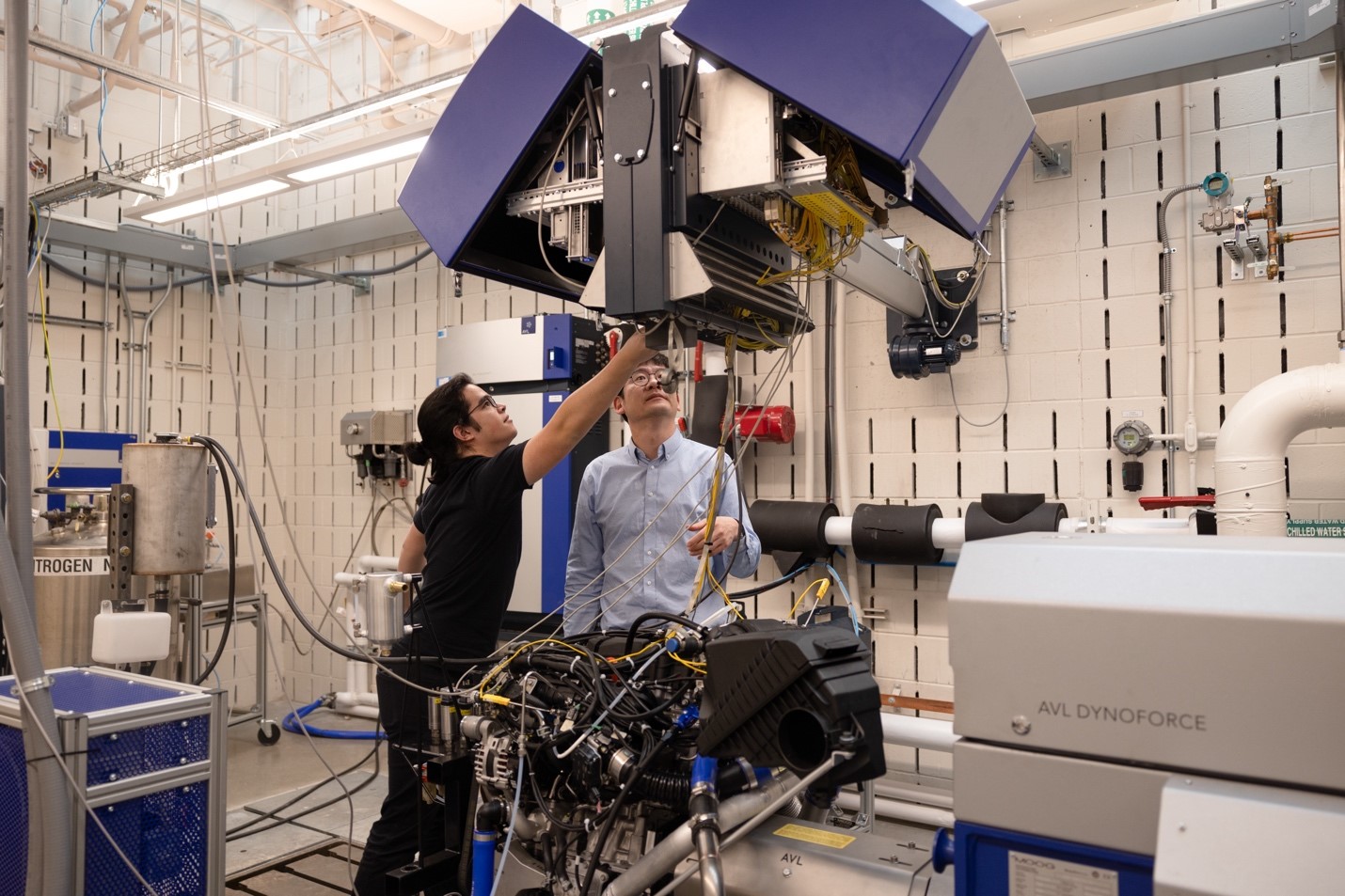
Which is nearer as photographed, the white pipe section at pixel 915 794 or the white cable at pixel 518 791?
the white cable at pixel 518 791

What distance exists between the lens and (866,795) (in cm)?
246

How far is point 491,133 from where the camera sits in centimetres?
158

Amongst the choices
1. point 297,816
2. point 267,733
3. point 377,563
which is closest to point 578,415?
point 297,816

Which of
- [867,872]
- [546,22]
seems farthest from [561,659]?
[546,22]

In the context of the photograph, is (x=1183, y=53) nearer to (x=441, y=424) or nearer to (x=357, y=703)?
(x=441, y=424)

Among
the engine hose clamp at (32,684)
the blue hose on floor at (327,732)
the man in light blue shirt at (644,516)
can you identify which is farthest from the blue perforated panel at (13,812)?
the blue hose on floor at (327,732)

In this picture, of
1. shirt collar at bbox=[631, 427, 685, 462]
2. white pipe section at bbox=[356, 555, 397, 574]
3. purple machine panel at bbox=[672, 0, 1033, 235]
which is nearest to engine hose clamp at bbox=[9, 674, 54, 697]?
purple machine panel at bbox=[672, 0, 1033, 235]

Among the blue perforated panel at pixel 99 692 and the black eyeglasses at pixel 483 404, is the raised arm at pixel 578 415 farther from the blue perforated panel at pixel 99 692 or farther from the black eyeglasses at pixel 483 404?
the blue perforated panel at pixel 99 692

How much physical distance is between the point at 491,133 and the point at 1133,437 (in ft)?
7.83

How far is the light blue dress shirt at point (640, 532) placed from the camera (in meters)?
2.52

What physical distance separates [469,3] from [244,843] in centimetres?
314

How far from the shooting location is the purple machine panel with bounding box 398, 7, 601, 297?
1.52 metres

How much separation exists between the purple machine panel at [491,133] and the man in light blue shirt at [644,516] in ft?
3.15

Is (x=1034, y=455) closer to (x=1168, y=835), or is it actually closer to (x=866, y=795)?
(x=866, y=795)
